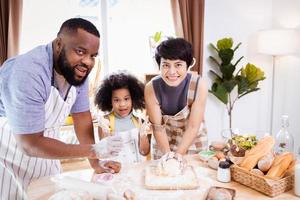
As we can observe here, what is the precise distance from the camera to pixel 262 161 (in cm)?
118

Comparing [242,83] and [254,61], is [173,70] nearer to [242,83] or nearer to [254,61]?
[242,83]

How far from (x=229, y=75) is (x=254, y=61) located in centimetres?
58

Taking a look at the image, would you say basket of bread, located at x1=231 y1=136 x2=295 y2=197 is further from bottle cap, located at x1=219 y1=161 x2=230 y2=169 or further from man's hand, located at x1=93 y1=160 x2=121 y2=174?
man's hand, located at x1=93 y1=160 x2=121 y2=174

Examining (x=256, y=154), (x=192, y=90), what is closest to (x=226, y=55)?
(x=192, y=90)

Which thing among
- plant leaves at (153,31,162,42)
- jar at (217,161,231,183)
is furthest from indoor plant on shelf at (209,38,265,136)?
jar at (217,161,231,183)

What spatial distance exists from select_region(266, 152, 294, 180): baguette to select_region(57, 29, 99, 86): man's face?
84 cm

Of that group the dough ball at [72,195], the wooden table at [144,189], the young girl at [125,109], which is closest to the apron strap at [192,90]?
the young girl at [125,109]

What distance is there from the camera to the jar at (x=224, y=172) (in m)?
1.21

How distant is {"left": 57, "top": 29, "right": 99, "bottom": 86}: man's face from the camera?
1.14 m

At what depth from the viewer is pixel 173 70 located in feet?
5.29

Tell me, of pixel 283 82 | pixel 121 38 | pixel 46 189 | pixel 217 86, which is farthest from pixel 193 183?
pixel 283 82

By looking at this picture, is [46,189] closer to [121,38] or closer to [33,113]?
[33,113]

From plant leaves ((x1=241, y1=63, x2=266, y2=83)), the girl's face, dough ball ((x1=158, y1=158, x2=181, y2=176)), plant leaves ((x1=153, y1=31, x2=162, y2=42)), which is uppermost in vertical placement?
plant leaves ((x1=153, y1=31, x2=162, y2=42))

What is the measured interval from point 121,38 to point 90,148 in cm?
223
